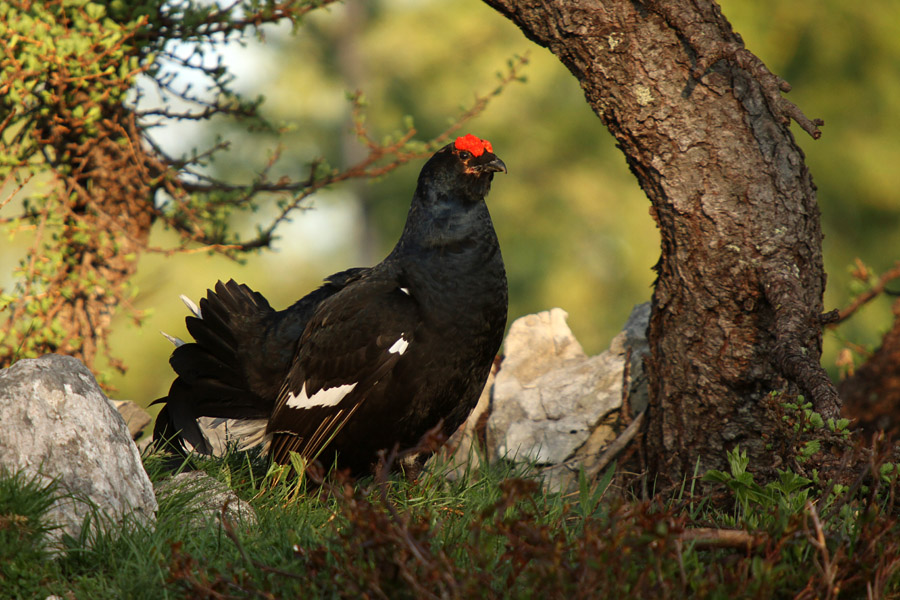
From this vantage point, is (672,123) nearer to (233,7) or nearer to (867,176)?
(233,7)

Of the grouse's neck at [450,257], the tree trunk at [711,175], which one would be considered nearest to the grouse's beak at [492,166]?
the grouse's neck at [450,257]

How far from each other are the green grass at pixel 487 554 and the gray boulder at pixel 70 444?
0.10 metres

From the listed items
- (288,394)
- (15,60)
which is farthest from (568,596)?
(15,60)

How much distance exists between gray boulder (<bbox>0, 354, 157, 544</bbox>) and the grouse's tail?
49.8 inches

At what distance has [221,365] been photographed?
461 cm

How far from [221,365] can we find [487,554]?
258 cm

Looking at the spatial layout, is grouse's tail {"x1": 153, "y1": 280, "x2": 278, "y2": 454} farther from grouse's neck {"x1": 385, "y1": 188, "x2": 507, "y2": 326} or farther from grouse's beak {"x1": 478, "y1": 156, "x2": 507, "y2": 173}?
grouse's beak {"x1": 478, "y1": 156, "x2": 507, "y2": 173}

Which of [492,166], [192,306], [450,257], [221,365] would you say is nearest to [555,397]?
[450,257]

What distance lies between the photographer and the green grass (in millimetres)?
2137

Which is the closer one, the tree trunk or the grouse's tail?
the tree trunk

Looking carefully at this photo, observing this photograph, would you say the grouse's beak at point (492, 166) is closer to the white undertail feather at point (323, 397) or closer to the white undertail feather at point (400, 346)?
the white undertail feather at point (400, 346)

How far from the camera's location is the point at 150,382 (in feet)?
49.8

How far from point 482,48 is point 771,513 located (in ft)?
49.7

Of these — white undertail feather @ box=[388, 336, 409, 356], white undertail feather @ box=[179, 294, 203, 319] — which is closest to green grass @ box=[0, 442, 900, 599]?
white undertail feather @ box=[388, 336, 409, 356]
